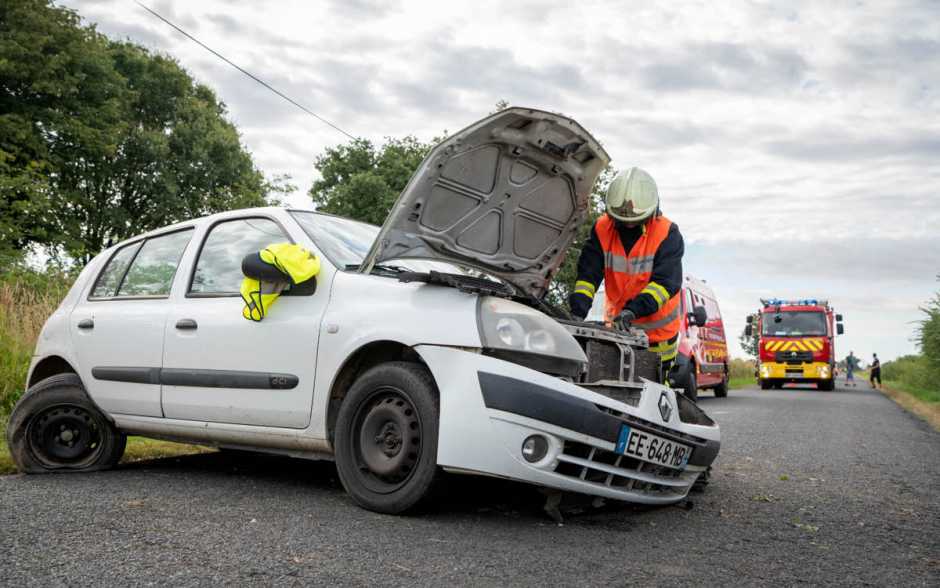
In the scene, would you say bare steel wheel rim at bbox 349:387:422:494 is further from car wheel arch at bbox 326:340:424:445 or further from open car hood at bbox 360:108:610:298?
open car hood at bbox 360:108:610:298

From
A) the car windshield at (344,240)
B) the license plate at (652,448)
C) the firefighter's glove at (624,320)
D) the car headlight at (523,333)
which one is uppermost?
the car windshield at (344,240)

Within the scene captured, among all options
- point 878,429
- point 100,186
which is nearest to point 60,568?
point 878,429

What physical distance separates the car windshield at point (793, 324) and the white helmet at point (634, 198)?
69.7ft

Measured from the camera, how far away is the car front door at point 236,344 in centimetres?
407

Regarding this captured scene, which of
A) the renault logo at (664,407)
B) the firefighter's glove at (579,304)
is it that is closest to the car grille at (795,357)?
the firefighter's glove at (579,304)

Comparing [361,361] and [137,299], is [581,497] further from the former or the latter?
[137,299]

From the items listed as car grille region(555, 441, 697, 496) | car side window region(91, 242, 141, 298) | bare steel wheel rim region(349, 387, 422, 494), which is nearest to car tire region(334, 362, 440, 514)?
bare steel wheel rim region(349, 387, 422, 494)

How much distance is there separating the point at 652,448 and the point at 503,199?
5.59 ft

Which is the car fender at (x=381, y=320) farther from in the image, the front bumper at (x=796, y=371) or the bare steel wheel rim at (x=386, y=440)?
the front bumper at (x=796, y=371)

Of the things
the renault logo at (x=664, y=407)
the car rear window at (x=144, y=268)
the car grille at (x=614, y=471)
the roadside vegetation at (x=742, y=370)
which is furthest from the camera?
the roadside vegetation at (x=742, y=370)

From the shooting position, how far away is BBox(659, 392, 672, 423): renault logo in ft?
12.6

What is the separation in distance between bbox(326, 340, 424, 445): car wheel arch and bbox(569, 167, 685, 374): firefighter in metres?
1.49

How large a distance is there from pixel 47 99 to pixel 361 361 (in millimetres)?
26979

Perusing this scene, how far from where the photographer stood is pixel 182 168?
32.3 meters
